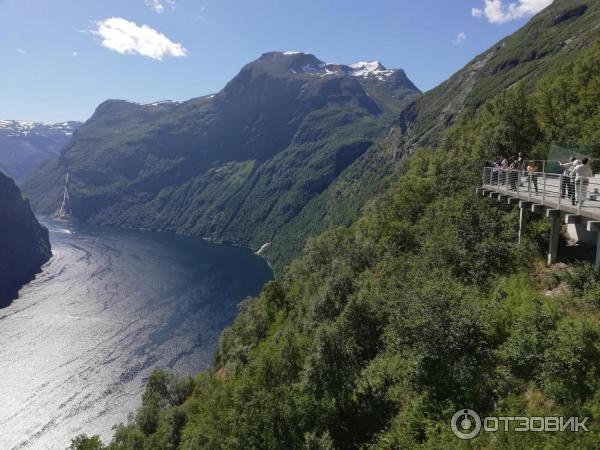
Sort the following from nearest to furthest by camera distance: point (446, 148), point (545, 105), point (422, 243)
A: point (422, 243) < point (545, 105) < point (446, 148)

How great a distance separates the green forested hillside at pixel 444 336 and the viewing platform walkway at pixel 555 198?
1863 millimetres

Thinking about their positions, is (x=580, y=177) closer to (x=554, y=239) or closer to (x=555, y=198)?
(x=555, y=198)

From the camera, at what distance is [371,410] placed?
27094mm

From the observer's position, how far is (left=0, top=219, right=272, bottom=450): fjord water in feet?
294

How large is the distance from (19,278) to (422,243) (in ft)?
714

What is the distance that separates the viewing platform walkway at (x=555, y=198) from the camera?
2192 centimetres

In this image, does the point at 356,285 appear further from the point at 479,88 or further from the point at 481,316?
the point at 479,88

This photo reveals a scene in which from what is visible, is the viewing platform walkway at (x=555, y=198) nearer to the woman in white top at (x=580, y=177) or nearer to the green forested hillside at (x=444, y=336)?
the woman in white top at (x=580, y=177)

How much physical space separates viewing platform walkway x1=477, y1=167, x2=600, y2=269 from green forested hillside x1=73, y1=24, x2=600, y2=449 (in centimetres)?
186

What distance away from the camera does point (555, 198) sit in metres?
25.9

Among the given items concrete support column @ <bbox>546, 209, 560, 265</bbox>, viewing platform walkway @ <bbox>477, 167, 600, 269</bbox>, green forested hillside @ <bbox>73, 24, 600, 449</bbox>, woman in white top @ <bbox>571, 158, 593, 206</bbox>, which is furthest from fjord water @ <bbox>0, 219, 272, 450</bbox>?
woman in white top @ <bbox>571, 158, 593, 206</bbox>

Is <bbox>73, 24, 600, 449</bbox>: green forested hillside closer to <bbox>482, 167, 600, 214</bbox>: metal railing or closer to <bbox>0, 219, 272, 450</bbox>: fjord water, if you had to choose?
<bbox>482, 167, 600, 214</bbox>: metal railing

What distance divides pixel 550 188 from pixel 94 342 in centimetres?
12935

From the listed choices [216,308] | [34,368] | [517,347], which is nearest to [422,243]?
[517,347]
